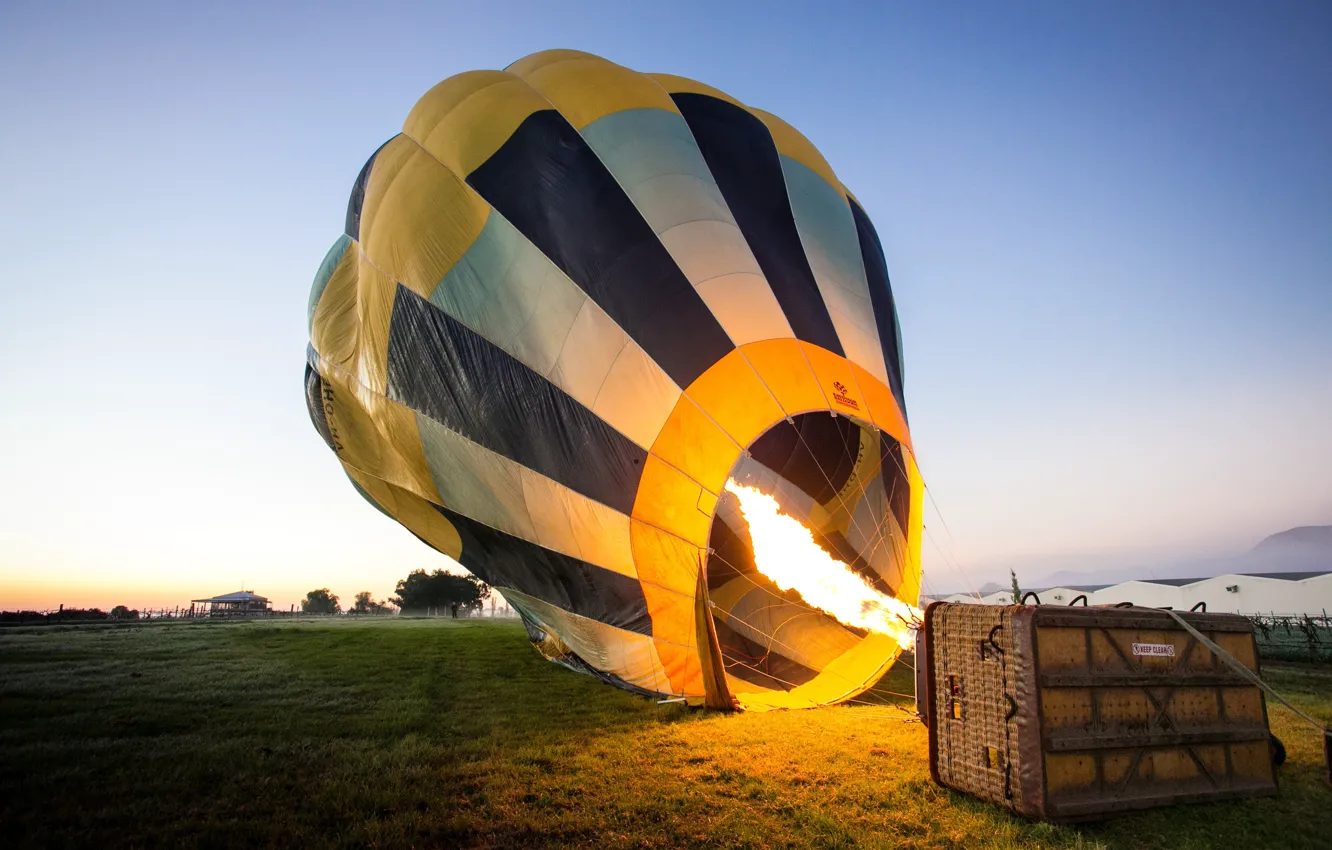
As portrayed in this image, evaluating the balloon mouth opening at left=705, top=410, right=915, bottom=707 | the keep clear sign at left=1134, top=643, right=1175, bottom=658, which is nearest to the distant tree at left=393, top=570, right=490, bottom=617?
the balloon mouth opening at left=705, top=410, right=915, bottom=707

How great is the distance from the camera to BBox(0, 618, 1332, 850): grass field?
116 inches

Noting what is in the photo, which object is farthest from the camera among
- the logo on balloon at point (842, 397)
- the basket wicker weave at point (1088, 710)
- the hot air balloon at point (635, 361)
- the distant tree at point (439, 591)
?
the distant tree at point (439, 591)

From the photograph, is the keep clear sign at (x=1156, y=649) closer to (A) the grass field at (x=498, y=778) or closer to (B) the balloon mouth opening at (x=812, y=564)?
(A) the grass field at (x=498, y=778)

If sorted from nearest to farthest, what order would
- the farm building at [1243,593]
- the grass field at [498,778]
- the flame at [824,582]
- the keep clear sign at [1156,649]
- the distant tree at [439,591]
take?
the grass field at [498,778] → the keep clear sign at [1156,649] → the flame at [824,582] → the farm building at [1243,593] → the distant tree at [439,591]

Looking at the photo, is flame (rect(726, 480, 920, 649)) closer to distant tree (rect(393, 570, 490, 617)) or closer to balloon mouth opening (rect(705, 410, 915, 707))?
balloon mouth opening (rect(705, 410, 915, 707))

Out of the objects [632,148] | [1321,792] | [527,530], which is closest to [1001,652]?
[1321,792]

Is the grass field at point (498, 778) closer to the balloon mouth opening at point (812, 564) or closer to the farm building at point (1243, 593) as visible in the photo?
the balloon mouth opening at point (812, 564)

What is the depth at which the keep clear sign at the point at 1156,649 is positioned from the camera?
3574 millimetres

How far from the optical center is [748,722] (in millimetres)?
5090

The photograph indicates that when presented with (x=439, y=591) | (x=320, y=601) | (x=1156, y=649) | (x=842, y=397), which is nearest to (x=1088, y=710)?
(x=1156, y=649)

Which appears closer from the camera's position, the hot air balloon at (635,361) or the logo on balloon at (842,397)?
the hot air balloon at (635,361)

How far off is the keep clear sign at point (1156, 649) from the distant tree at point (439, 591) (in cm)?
5301

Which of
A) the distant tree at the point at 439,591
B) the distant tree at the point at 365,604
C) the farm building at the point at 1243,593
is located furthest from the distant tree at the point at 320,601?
the farm building at the point at 1243,593

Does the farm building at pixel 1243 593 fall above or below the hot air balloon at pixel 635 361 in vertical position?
below
